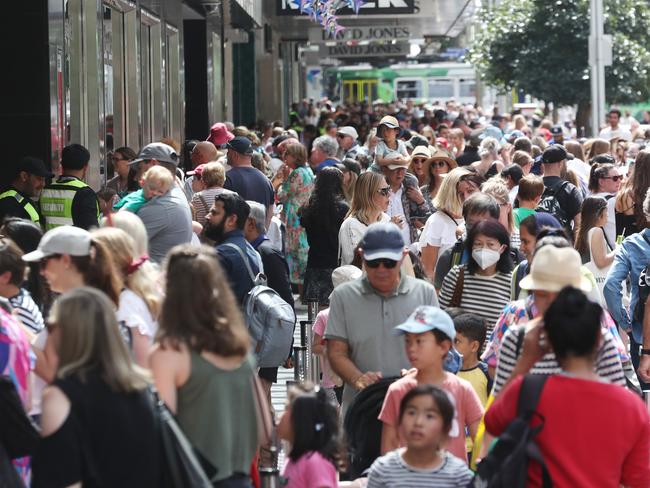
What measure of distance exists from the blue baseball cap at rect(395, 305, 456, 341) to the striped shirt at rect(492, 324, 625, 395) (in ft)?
1.08

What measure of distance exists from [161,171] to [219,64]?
1774 centimetres

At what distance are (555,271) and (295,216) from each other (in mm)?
8682

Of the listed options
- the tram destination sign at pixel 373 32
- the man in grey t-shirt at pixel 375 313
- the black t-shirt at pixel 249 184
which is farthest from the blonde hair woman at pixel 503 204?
the tram destination sign at pixel 373 32

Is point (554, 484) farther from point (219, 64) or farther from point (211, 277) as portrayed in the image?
point (219, 64)

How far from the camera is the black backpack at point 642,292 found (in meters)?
8.88

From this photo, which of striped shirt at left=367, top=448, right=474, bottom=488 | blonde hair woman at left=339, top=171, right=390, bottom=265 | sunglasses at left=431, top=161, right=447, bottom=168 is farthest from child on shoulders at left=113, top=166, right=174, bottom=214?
→ sunglasses at left=431, top=161, right=447, bottom=168

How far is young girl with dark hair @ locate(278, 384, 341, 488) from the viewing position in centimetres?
576

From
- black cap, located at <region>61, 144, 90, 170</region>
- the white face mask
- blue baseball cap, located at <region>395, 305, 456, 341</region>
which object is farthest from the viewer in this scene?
black cap, located at <region>61, 144, 90, 170</region>

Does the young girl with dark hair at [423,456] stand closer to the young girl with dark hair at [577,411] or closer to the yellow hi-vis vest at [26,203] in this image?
the young girl with dark hair at [577,411]

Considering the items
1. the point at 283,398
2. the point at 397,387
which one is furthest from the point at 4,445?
the point at 283,398

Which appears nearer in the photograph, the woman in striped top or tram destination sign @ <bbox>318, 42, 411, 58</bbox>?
the woman in striped top

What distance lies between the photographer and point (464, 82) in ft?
284

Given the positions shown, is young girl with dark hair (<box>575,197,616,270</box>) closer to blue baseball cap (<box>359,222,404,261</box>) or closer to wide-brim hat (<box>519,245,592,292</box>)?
blue baseball cap (<box>359,222,404,261</box>)

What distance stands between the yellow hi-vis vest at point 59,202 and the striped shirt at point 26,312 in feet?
11.6
